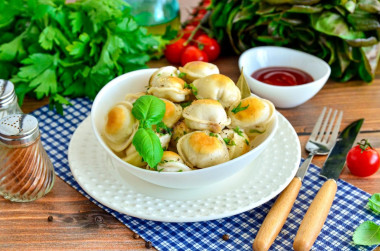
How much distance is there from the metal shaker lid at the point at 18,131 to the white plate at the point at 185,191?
0.17 meters

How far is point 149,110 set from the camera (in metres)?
1.32

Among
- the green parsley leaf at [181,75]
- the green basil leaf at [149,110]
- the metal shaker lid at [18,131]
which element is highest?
the green basil leaf at [149,110]

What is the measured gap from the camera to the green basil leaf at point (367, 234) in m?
1.27

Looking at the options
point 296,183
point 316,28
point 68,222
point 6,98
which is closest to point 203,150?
point 296,183

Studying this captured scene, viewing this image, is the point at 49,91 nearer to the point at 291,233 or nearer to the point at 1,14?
the point at 1,14

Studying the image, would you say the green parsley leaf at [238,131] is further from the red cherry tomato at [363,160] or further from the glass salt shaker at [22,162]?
the glass salt shaker at [22,162]

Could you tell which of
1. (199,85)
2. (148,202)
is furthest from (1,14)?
(148,202)

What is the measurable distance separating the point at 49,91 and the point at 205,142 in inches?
36.2

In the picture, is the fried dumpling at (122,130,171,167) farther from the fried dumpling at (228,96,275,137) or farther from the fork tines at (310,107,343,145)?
the fork tines at (310,107,343,145)

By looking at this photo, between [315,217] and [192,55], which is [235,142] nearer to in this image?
[315,217]

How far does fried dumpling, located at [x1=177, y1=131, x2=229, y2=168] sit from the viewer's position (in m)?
1.29

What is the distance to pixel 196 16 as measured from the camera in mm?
2463

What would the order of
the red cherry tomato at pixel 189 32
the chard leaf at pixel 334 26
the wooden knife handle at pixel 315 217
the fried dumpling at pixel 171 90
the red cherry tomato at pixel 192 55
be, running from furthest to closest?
the red cherry tomato at pixel 189 32
the red cherry tomato at pixel 192 55
the chard leaf at pixel 334 26
the fried dumpling at pixel 171 90
the wooden knife handle at pixel 315 217

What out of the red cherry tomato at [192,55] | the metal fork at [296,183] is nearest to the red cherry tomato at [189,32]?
the red cherry tomato at [192,55]
